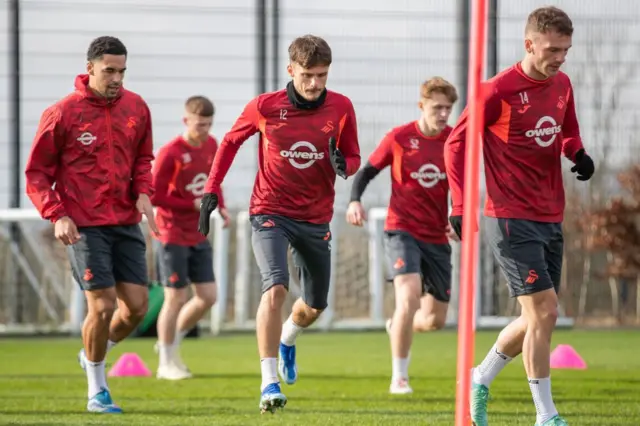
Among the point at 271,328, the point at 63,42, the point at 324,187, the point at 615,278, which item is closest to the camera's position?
the point at 271,328

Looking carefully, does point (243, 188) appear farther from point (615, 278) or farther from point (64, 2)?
point (615, 278)

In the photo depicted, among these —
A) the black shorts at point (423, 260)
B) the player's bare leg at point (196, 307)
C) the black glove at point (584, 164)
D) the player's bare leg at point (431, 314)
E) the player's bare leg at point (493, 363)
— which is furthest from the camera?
the player's bare leg at point (196, 307)

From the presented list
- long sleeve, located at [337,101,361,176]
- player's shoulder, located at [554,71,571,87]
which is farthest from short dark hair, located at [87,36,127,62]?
player's shoulder, located at [554,71,571,87]

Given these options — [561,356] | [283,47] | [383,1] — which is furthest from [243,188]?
[561,356]

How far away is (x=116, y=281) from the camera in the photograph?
8.15 meters

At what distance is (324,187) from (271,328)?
38.6 inches

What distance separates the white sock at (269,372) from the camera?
6930 millimetres

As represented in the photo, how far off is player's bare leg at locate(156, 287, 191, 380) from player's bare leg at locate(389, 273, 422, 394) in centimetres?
202

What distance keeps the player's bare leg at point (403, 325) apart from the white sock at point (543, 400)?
2.76 metres

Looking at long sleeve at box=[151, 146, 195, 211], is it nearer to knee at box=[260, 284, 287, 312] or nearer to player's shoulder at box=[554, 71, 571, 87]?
knee at box=[260, 284, 287, 312]

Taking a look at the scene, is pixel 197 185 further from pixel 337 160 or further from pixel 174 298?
pixel 337 160

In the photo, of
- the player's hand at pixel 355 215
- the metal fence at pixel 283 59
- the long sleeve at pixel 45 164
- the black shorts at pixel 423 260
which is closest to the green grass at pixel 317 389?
the black shorts at pixel 423 260

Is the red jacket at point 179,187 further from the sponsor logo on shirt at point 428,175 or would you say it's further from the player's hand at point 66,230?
the player's hand at point 66,230

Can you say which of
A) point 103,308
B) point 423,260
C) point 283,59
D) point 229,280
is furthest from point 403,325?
point 283,59
